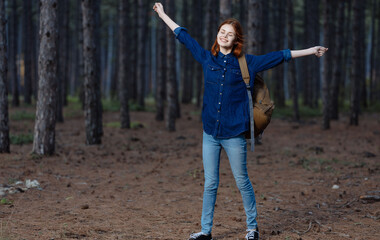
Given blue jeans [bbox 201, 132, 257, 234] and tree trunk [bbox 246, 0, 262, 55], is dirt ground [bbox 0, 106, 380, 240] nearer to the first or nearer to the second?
blue jeans [bbox 201, 132, 257, 234]

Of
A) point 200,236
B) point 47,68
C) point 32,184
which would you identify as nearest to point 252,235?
point 200,236

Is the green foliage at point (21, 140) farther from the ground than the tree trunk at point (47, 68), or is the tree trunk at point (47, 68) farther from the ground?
the tree trunk at point (47, 68)

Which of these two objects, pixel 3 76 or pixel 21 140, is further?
pixel 21 140

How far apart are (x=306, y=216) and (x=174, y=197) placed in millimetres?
2363

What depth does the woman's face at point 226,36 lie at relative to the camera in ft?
15.9

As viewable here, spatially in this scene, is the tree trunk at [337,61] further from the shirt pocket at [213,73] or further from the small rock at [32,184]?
the shirt pocket at [213,73]

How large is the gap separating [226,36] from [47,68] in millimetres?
6718

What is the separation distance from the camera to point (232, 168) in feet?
16.1

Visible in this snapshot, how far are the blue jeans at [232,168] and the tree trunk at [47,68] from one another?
6.51 m

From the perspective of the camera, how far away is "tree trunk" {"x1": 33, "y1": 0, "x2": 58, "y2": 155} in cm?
1029

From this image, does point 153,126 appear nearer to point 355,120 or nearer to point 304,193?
point 355,120

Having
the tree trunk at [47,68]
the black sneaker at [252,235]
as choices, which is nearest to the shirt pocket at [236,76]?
the black sneaker at [252,235]

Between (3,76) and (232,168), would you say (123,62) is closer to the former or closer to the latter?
(3,76)

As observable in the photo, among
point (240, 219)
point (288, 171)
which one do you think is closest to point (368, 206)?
point (240, 219)
